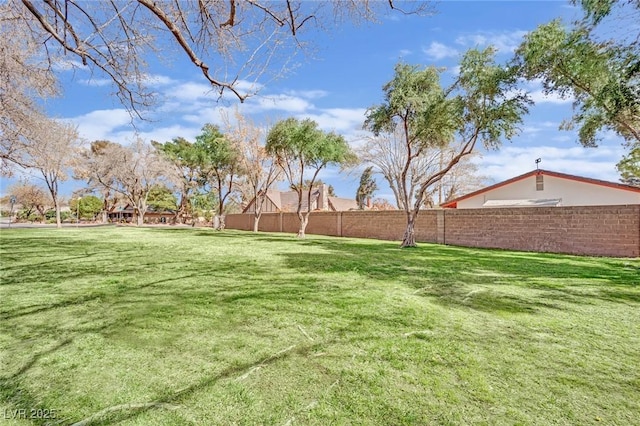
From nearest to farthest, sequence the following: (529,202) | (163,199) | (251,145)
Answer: (529,202) < (251,145) < (163,199)

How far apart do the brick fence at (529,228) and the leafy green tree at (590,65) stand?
8.11 ft

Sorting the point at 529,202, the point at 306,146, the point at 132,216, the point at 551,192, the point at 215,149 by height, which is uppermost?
the point at 215,149

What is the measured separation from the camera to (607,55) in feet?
22.6

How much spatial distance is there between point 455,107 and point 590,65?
3.08 m

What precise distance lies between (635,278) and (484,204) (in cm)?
1126

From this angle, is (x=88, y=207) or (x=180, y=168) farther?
(x=88, y=207)

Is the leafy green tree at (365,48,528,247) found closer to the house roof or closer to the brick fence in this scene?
the brick fence

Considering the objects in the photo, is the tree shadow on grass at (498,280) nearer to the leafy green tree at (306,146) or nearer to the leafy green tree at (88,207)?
the leafy green tree at (306,146)

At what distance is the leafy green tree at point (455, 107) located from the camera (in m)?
8.77

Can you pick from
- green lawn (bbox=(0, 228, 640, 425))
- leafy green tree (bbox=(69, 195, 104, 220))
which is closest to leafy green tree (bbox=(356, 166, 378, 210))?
green lawn (bbox=(0, 228, 640, 425))

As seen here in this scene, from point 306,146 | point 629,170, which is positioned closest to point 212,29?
point 306,146

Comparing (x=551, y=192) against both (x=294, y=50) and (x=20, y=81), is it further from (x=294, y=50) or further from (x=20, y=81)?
(x=20, y=81)

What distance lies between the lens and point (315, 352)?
7.53 ft

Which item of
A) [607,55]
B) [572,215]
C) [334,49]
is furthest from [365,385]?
[572,215]
